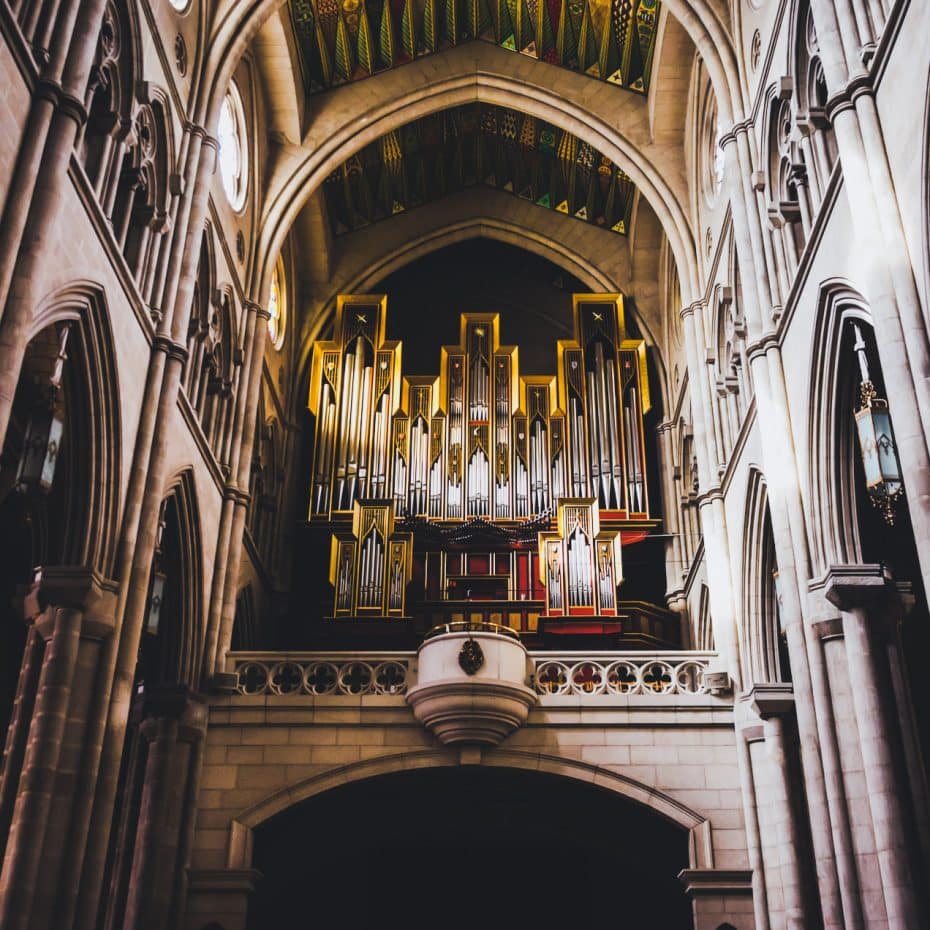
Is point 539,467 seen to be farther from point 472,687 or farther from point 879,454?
point 879,454

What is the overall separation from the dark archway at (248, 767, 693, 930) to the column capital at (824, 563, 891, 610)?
6019mm

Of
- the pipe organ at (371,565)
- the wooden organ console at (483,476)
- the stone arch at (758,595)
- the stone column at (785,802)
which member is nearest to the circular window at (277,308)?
the wooden organ console at (483,476)

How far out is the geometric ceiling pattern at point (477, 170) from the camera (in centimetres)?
2352

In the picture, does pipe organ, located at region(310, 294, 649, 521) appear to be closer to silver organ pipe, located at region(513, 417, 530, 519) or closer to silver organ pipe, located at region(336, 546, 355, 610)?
silver organ pipe, located at region(513, 417, 530, 519)

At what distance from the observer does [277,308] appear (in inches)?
885

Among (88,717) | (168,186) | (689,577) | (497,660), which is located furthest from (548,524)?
(88,717)

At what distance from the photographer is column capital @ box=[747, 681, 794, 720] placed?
44.0 feet

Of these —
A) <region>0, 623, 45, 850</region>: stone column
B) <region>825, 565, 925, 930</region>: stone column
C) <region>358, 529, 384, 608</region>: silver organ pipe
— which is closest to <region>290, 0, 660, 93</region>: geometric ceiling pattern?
<region>358, 529, 384, 608</region>: silver organ pipe

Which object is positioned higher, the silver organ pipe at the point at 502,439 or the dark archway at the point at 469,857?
the silver organ pipe at the point at 502,439

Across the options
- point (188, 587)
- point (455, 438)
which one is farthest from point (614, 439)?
point (188, 587)

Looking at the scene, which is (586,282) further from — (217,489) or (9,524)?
(9,524)

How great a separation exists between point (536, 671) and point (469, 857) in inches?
170

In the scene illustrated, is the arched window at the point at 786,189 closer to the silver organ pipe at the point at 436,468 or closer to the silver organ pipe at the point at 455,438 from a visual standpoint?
the silver organ pipe at the point at 455,438

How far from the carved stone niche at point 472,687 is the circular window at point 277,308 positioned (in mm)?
8688
